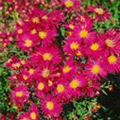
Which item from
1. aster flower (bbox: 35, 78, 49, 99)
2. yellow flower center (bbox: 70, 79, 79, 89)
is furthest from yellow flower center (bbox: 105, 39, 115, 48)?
aster flower (bbox: 35, 78, 49, 99)

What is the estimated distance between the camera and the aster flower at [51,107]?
64.9 inches

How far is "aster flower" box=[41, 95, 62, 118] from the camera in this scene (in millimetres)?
1647

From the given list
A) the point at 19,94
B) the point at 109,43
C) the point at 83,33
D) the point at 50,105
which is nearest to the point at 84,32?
the point at 83,33

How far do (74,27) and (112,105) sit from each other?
79 cm

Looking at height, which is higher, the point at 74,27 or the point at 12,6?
the point at 12,6

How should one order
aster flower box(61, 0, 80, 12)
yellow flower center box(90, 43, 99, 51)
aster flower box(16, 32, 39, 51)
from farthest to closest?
aster flower box(61, 0, 80, 12) → aster flower box(16, 32, 39, 51) → yellow flower center box(90, 43, 99, 51)

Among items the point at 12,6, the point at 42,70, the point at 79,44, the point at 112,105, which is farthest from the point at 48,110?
the point at 12,6

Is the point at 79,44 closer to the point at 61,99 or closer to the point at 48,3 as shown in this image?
the point at 61,99

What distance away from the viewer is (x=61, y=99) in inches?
65.1

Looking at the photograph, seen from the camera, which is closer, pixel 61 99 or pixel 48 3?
pixel 61 99

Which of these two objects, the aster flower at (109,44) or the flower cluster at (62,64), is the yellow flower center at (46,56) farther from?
the aster flower at (109,44)

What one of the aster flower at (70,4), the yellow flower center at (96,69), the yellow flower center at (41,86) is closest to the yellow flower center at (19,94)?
the yellow flower center at (41,86)

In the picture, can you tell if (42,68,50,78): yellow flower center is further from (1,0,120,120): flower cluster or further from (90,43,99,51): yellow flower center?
(90,43,99,51): yellow flower center

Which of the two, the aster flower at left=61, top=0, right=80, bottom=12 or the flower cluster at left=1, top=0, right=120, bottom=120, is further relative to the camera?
the aster flower at left=61, top=0, right=80, bottom=12
